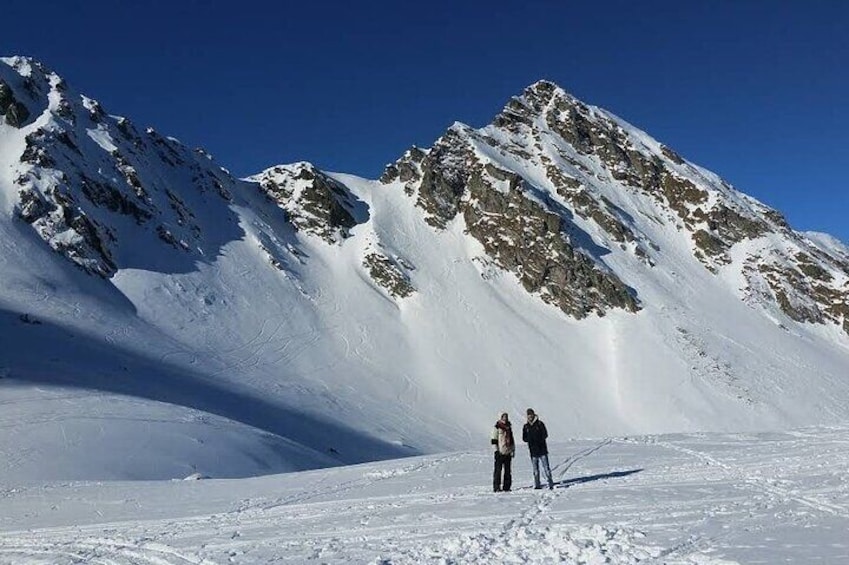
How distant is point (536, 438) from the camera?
1672 cm

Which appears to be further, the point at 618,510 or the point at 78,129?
the point at 78,129

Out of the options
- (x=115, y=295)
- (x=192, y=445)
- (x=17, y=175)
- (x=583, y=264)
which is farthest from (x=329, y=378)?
(x=583, y=264)

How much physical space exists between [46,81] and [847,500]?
88.0 metres

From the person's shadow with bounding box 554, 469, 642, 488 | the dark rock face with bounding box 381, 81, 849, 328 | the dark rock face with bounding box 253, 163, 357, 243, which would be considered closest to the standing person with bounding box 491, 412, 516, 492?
the person's shadow with bounding box 554, 469, 642, 488

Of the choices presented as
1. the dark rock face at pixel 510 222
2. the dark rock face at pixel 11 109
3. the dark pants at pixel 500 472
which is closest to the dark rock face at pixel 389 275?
the dark rock face at pixel 510 222

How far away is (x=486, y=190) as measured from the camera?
9144cm

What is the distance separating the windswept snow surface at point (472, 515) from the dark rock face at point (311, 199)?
66894 mm

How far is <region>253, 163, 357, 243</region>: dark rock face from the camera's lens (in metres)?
87.0

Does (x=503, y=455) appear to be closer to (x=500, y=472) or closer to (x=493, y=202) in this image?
(x=500, y=472)

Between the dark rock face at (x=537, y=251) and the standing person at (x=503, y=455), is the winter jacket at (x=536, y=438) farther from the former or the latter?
the dark rock face at (x=537, y=251)

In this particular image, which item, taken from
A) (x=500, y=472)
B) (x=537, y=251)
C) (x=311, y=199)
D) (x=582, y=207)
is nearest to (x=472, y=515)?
(x=500, y=472)

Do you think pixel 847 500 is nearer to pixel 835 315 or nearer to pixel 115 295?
pixel 115 295

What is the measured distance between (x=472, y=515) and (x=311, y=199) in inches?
3168

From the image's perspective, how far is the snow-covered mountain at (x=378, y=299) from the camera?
40.1 m
